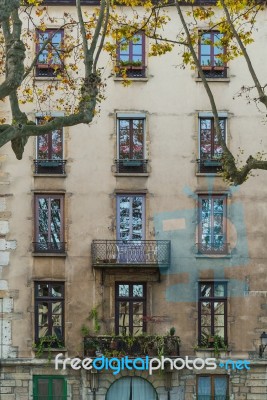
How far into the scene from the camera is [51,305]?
133 ft

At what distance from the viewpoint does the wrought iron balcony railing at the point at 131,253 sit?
4022 cm

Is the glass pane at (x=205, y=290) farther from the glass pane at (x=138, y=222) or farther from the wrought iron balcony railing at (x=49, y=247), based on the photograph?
the wrought iron balcony railing at (x=49, y=247)

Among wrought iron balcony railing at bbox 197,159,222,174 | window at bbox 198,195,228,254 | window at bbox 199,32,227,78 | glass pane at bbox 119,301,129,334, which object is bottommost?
glass pane at bbox 119,301,129,334

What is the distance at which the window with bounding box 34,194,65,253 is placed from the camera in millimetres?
40625

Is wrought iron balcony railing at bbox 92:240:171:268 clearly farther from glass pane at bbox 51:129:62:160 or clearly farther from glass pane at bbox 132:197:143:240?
glass pane at bbox 51:129:62:160

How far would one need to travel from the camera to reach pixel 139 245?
4044cm

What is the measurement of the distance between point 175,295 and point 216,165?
4314 mm

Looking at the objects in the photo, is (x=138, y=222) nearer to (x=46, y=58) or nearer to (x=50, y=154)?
(x=50, y=154)

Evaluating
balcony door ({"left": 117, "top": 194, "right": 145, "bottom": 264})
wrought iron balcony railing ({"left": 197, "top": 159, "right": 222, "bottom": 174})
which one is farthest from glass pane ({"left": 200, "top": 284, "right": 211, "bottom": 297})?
wrought iron balcony railing ({"left": 197, "top": 159, "right": 222, "bottom": 174})

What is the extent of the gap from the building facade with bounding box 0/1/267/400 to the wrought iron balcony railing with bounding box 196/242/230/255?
3cm

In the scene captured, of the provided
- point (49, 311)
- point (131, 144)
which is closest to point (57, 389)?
point (49, 311)

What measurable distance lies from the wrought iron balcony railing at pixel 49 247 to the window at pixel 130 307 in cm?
211

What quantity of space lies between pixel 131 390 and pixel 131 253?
4323mm

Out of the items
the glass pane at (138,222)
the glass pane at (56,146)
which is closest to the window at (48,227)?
the glass pane at (56,146)
